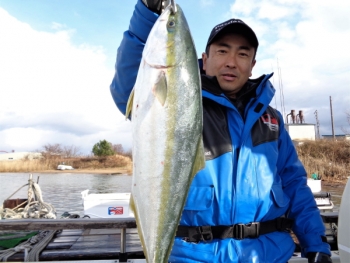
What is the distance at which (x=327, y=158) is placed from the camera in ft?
95.0

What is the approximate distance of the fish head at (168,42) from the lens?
5.40 feet

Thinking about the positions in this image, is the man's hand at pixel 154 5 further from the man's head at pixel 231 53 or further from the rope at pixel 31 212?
the rope at pixel 31 212

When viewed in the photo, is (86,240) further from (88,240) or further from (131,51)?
(131,51)

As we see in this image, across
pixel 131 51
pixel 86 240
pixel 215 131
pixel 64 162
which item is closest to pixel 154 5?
pixel 131 51

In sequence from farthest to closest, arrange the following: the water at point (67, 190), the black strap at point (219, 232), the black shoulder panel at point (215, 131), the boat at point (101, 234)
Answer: the water at point (67, 190) < the boat at point (101, 234) < the black shoulder panel at point (215, 131) < the black strap at point (219, 232)

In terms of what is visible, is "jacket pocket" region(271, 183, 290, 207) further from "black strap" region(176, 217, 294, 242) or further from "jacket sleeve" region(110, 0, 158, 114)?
"jacket sleeve" region(110, 0, 158, 114)

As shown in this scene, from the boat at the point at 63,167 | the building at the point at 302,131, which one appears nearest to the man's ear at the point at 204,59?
the building at the point at 302,131

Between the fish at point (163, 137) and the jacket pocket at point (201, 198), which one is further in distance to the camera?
the jacket pocket at point (201, 198)

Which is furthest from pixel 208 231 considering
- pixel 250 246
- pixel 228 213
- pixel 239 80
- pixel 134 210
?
pixel 239 80

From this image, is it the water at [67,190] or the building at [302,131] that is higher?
the building at [302,131]

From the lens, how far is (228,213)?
2127mm

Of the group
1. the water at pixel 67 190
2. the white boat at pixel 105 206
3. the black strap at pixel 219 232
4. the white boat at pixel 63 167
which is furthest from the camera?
the white boat at pixel 63 167

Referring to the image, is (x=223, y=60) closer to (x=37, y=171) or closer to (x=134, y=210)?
(x=134, y=210)

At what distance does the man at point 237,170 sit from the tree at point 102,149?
203 feet
